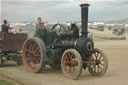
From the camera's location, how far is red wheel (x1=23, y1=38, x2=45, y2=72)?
865 cm

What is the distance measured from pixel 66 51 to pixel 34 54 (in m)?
1.65

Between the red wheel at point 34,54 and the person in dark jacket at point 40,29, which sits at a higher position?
the person in dark jacket at point 40,29

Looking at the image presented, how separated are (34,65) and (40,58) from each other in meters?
0.45

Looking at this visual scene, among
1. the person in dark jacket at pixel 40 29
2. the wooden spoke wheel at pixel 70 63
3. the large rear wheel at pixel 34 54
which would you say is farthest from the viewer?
the person in dark jacket at pixel 40 29

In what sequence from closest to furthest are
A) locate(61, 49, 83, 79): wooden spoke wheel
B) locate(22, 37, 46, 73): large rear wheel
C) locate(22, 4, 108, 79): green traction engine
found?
locate(61, 49, 83, 79): wooden spoke wheel, locate(22, 4, 108, 79): green traction engine, locate(22, 37, 46, 73): large rear wheel

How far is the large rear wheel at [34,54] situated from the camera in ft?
28.3

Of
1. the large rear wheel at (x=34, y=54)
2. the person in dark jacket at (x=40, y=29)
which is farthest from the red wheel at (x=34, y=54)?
the person in dark jacket at (x=40, y=29)

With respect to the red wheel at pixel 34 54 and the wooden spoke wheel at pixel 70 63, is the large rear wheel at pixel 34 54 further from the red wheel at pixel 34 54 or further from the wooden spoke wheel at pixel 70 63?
the wooden spoke wheel at pixel 70 63

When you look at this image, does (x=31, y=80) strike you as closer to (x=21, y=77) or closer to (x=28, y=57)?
(x=21, y=77)

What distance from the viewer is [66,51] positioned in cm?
794

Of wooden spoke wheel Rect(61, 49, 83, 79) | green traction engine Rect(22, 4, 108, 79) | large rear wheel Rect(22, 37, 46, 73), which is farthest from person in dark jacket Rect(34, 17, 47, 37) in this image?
wooden spoke wheel Rect(61, 49, 83, 79)

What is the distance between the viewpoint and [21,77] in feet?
26.6

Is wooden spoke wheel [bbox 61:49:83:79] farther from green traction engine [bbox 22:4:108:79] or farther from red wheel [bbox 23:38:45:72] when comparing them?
red wheel [bbox 23:38:45:72]

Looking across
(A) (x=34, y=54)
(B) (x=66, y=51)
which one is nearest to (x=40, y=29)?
(A) (x=34, y=54)
